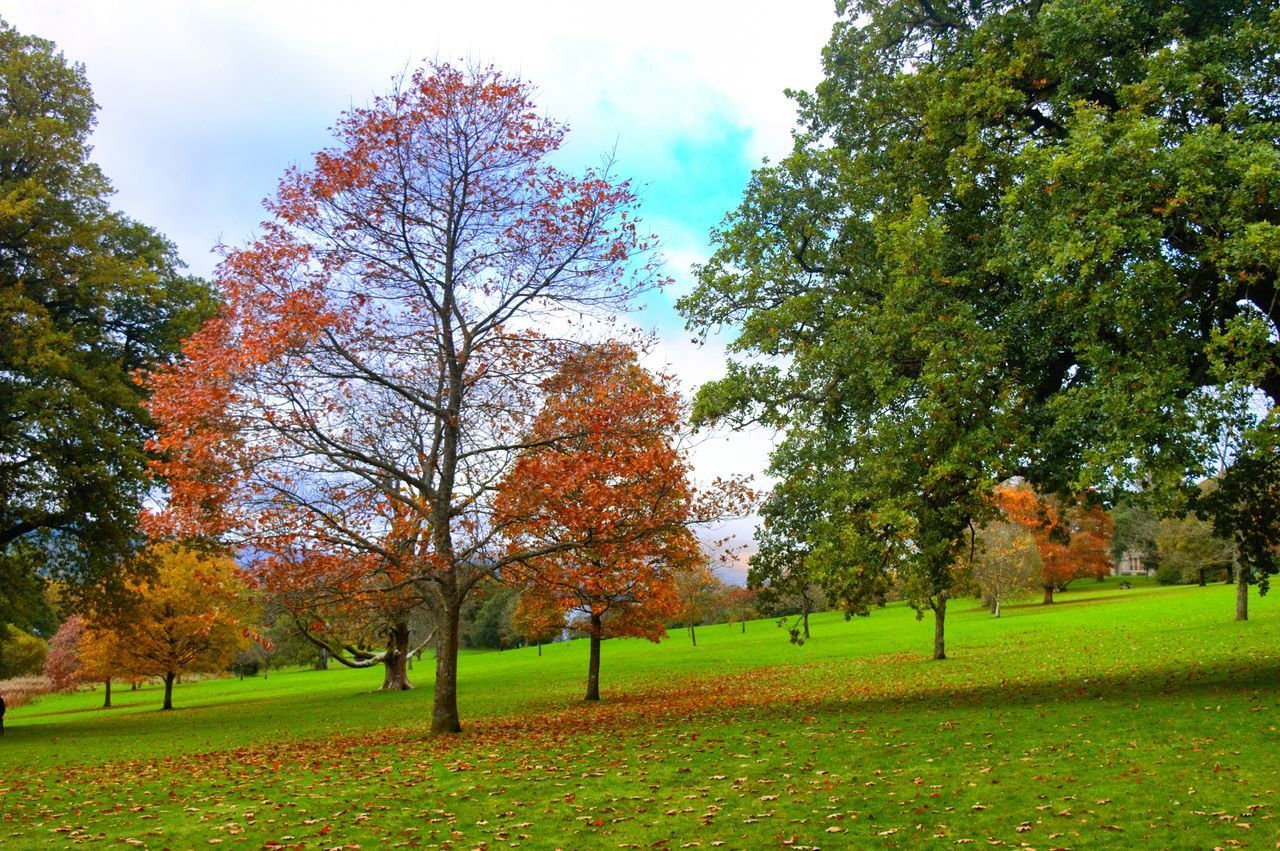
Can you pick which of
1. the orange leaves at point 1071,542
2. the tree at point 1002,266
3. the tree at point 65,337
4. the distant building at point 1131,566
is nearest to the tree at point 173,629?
the tree at point 65,337

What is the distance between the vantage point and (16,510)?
2295 cm

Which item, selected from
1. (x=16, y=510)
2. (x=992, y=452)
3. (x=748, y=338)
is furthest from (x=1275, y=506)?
(x=16, y=510)

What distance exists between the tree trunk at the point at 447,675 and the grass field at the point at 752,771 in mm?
569

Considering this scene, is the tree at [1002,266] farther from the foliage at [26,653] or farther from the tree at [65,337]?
the foliage at [26,653]

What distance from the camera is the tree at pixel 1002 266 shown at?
39.3 ft

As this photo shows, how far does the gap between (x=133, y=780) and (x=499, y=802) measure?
775cm

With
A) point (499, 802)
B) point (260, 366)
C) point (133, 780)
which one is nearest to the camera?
point (499, 802)

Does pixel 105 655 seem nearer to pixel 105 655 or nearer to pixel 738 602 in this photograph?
pixel 105 655

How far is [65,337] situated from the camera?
2192 centimetres

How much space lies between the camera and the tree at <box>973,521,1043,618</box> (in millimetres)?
55531

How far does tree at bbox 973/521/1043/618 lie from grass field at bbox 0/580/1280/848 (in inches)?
1230

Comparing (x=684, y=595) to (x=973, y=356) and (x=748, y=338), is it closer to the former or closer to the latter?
(x=748, y=338)

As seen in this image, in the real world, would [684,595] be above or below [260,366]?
below

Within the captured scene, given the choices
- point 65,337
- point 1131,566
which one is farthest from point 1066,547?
point 1131,566
